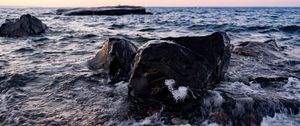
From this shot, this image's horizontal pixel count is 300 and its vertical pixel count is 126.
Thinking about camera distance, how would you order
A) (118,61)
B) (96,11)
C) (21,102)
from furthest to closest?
(96,11) → (118,61) → (21,102)

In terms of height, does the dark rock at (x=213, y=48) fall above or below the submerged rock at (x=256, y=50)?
above

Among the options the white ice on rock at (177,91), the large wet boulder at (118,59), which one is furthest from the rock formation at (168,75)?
the large wet boulder at (118,59)

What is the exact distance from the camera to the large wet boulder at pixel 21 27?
18.5m

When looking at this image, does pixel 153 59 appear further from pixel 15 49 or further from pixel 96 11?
pixel 96 11

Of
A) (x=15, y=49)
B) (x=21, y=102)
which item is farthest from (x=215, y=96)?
(x=15, y=49)

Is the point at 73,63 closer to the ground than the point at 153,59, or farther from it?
closer to the ground

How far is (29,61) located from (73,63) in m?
1.34

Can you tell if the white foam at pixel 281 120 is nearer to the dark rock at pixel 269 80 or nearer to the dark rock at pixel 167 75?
the dark rock at pixel 167 75

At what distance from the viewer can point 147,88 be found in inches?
241

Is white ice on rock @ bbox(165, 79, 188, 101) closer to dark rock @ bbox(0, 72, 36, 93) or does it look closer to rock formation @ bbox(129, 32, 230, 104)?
rock formation @ bbox(129, 32, 230, 104)

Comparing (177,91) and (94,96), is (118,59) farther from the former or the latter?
(177,91)

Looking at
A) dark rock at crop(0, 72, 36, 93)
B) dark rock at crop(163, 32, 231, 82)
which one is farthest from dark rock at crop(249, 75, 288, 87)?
dark rock at crop(0, 72, 36, 93)

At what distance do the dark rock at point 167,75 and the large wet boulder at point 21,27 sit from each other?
1386cm

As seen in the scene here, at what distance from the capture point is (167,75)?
6023 millimetres
